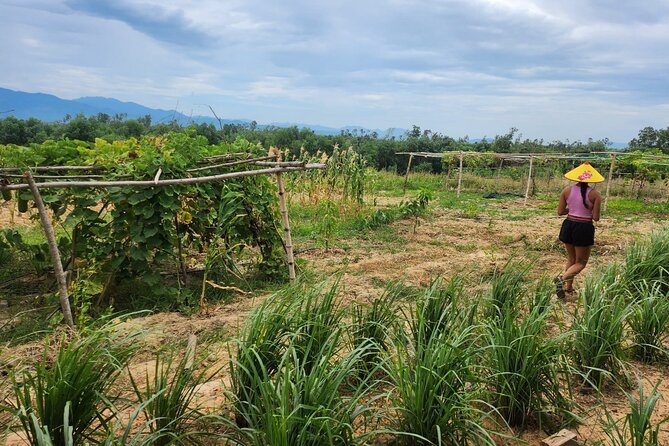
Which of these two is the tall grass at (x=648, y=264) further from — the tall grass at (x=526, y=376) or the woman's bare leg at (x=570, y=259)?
the tall grass at (x=526, y=376)

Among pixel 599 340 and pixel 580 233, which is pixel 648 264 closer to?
pixel 580 233

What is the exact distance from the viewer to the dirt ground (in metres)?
2.96

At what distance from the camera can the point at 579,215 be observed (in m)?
5.02

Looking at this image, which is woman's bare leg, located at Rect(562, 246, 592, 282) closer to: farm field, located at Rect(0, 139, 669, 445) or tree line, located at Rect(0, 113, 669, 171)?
farm field, located at Rect(0, 139, 669, 445)

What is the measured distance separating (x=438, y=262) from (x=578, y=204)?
225cm

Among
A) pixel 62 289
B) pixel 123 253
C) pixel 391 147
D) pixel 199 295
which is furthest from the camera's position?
pixel 391 147

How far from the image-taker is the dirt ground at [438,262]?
9.70ft

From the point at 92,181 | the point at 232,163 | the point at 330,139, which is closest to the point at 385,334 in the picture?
the point at 92,181

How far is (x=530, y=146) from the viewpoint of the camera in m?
32.6

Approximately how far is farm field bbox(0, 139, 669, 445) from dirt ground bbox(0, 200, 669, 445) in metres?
0.02

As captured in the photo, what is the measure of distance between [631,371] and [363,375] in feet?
6.03

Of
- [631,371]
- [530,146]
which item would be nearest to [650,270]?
[631,371]

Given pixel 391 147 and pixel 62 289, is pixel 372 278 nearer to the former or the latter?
pixel 62 289

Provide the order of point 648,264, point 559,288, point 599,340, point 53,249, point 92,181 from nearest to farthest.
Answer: point 599,340 → point 53,249 → point 92,181 → point 648,264 → point 559,288
